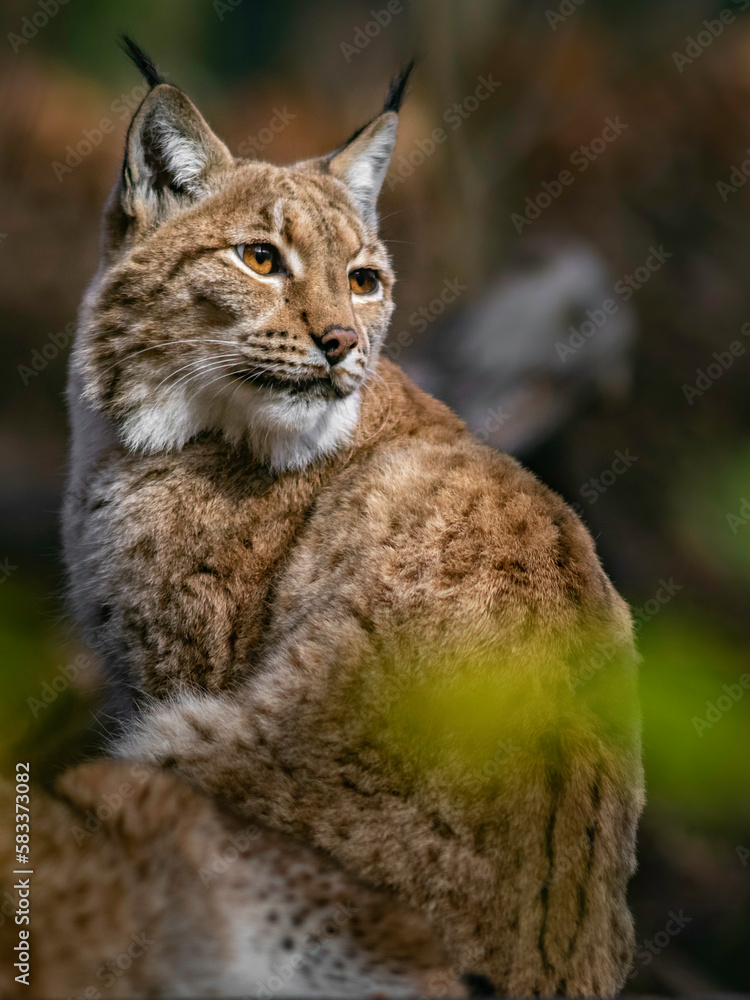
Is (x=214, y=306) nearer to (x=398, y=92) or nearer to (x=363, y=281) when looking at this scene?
(x=363, y=281)

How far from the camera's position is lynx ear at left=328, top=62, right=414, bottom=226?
3.63m

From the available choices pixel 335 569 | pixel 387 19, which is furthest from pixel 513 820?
pixel 387 19

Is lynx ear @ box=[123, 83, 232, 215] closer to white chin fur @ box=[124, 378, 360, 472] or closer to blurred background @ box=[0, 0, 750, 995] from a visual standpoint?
white chin fur @ box=[124, 378, 360, 472]

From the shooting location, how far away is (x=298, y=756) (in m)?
2.41

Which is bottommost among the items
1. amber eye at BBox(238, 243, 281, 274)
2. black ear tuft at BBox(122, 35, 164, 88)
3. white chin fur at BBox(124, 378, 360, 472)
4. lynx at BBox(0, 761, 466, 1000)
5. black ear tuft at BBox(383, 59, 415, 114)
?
lynx at BBox(0, 761, 466, 1000)

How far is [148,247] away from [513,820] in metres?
2.30

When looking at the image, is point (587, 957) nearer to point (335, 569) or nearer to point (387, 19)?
point (335, 569)

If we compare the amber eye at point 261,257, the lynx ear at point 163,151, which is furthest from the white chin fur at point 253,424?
the lynx ear at point 163,151

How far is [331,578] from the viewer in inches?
109

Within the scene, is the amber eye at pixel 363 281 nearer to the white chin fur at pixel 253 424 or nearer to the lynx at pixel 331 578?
the lynx at pixel 331 578

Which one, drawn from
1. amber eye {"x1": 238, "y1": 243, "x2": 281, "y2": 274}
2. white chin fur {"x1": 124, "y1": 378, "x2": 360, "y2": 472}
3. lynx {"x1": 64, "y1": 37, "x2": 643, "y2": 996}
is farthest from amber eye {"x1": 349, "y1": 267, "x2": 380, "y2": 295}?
white chin fur {"x1": 124, "y1": 378, "x2": 360, "y2": 472}

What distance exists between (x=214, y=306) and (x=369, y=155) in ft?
4.18

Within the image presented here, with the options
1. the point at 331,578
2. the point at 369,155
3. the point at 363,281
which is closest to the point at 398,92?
the point at 369,155

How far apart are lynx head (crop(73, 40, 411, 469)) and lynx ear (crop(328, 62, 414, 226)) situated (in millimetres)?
451
